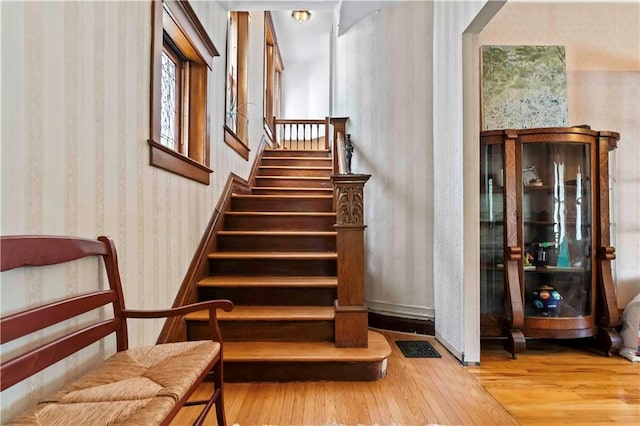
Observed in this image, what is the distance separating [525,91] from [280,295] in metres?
2.64

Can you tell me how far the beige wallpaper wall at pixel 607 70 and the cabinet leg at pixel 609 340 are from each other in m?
0.59

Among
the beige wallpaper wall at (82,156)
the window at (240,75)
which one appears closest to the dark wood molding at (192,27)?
the beige wallpaper wall at (82,156)

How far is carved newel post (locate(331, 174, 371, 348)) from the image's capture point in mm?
2281

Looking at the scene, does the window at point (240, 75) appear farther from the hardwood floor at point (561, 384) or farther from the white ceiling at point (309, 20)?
the hardwood floor at point (561, 384)

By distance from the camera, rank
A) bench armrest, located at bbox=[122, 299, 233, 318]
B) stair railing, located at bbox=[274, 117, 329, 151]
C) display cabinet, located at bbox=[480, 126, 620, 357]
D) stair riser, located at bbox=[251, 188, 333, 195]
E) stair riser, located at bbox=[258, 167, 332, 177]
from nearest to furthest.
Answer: bench armrest, located at bbox=[122, 299, 233, 318] < display cabinet, located at bbox=[480, 126, 620, 357] < stair riser, located at bbox=[251, 188, 333, 195] < stair riser, located at bbox=[258, 167, 332, 177] < stair railing, located at bbox=[274, 117, 329, 151]

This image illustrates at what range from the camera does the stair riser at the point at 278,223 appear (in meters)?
3.47

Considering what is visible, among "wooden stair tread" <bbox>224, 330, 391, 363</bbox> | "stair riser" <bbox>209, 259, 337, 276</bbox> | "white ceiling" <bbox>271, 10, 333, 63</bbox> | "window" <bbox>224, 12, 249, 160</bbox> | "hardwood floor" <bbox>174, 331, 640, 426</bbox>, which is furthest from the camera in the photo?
"white ceiling" <bbox>271, 10, 333, 63</bbox>

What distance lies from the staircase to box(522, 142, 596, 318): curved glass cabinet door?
1.44 m

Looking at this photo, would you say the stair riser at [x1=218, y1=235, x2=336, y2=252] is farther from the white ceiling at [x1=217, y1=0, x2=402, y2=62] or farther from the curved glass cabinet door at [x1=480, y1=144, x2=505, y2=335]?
the white ceiling at [x1=217, y1=0, x2=402, y2=62]

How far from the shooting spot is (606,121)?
314 centimetres

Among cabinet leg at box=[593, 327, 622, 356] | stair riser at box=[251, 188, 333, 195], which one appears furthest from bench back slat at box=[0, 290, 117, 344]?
cabinet leg at box=[593, 327, 622, 356]

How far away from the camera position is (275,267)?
292cm

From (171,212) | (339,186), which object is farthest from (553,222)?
(171,212)

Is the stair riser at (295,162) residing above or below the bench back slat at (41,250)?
above
